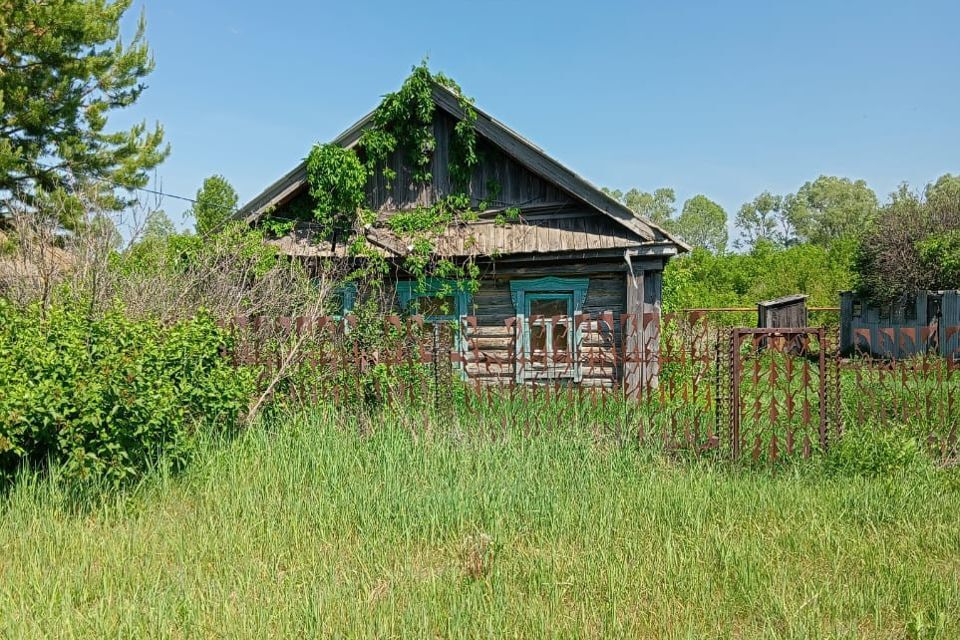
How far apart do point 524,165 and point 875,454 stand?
6779mm

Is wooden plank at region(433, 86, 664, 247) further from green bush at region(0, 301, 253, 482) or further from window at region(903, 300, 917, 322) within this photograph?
window at region(903, 300, 917, 322)

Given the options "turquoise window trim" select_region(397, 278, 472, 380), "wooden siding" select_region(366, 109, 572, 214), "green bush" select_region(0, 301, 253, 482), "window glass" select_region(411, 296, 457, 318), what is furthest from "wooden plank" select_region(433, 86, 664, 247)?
"green bush" select_region(0, 301, 253, 482)

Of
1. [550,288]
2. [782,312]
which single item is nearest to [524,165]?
[550,288]

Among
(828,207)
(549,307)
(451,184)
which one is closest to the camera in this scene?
(549,307)

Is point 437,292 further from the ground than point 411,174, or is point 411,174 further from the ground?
point 411,174

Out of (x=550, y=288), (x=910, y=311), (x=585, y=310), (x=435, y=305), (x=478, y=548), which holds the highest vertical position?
(x=550, y=288)

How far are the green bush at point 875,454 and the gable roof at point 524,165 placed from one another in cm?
462

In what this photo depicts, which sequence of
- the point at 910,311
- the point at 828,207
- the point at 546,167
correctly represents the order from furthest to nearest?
the point at 828,207 → the point at 910,311 → the point at 546,167

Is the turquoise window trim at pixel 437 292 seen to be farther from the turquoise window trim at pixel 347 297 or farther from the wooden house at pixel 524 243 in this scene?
the turquoise window trim at pixel 347 297

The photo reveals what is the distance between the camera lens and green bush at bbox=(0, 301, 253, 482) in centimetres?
461

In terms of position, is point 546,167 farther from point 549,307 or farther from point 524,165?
point 549,307

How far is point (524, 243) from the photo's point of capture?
10812mm

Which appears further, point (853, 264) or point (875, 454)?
point (853, 264)

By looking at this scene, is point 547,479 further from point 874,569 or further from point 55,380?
point 55,380
